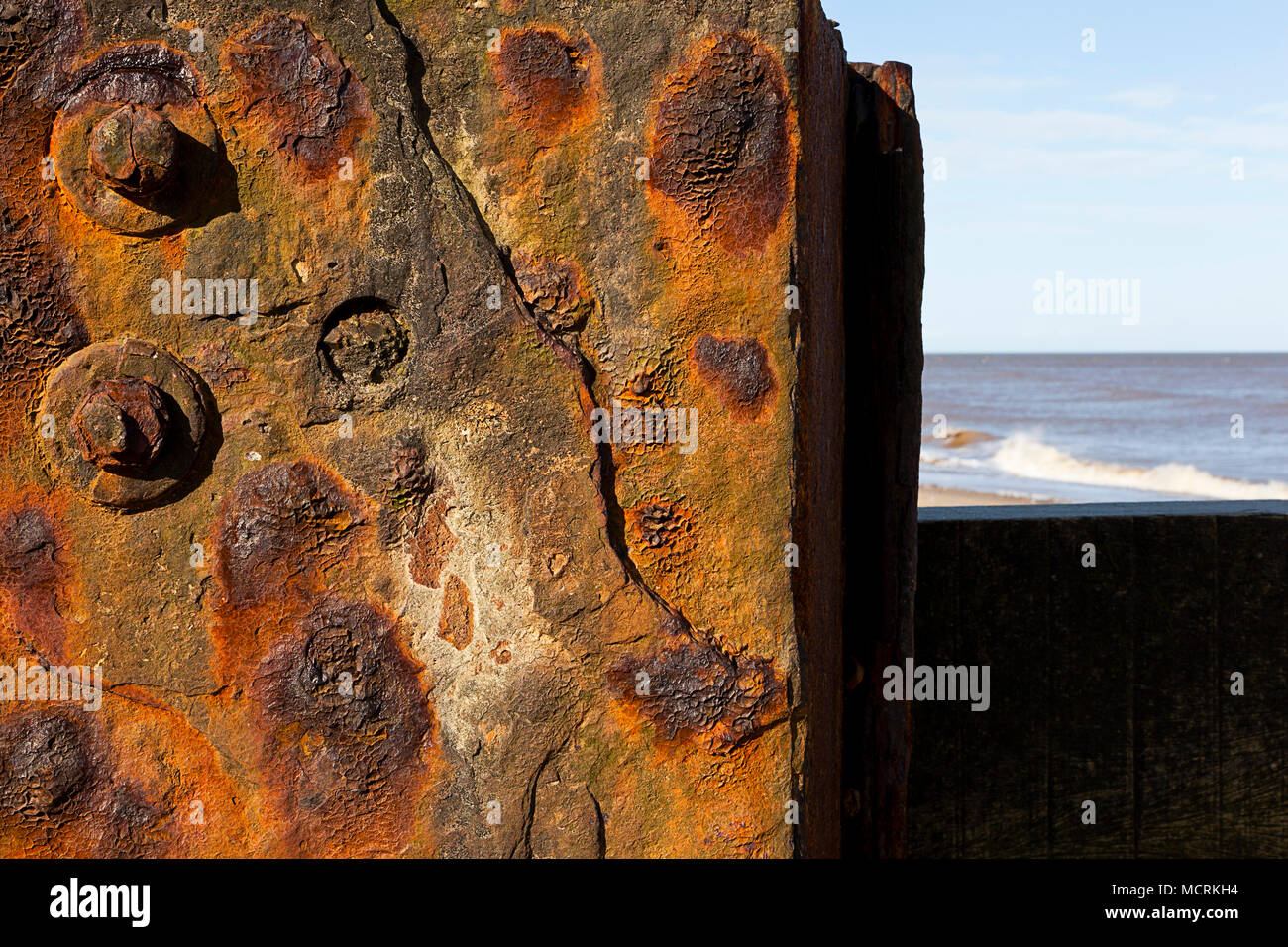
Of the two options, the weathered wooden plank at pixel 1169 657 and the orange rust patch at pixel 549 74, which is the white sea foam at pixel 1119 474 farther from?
the orange rust patch at pixel 549 74

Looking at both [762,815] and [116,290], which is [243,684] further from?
[762,815]

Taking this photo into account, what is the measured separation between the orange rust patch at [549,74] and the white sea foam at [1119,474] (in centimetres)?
1419

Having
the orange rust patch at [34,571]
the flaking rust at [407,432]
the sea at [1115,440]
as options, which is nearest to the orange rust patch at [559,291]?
the flaking rust at [407,432]

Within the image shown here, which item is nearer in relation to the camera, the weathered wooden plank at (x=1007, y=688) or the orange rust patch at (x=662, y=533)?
the orange rust patch at (x=662, y=533)

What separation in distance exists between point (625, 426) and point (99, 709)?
0.71 meters

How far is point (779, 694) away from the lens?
49.2 inches

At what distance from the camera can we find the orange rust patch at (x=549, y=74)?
1246 mm

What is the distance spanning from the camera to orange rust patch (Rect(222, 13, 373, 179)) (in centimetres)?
122

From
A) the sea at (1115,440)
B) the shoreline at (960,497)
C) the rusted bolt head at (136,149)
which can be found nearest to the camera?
the rusted bolt head at (136,149)

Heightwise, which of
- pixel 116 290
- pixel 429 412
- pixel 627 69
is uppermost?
pixel 627 69

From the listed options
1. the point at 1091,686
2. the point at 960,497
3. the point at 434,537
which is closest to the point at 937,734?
the point at 1091,686

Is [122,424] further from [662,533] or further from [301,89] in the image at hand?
[662,533]

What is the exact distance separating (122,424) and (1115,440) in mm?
21435
